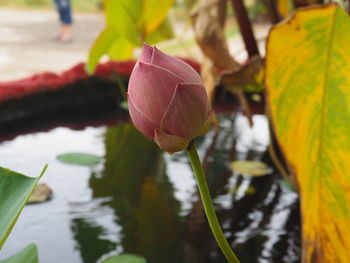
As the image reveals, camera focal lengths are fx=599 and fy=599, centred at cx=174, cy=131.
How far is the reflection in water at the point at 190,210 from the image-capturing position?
0.36 meters

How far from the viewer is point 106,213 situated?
0.41m

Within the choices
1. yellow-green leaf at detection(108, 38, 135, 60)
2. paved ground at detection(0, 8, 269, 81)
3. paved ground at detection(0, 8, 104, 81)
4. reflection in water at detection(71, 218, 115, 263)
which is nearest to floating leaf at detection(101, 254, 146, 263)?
reflection in water at detection(71, 218, 115, 263)

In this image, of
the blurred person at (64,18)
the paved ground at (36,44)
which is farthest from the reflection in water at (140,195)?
the blurred person at (64,18)

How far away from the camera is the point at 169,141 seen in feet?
0.61

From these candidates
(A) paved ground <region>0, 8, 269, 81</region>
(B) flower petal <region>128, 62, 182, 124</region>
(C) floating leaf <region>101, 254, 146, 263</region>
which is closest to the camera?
(B) flower petal <region>128, 62, 182, 124</region>

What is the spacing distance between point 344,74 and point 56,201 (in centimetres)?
24

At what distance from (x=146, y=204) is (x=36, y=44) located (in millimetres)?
A: 1985

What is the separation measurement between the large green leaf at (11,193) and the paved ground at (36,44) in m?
1.22

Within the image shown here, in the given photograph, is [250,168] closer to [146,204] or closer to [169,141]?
[146,204]

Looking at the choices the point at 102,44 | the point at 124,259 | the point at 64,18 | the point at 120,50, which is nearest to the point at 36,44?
the point at 64,18

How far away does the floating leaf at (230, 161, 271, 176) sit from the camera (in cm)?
50

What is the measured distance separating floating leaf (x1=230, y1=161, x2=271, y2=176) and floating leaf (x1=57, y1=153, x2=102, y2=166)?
12cm

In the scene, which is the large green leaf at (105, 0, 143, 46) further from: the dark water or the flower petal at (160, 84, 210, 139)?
the flower petal at (160, 84, 210, 139)

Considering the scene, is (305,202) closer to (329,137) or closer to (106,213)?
(329,137)
